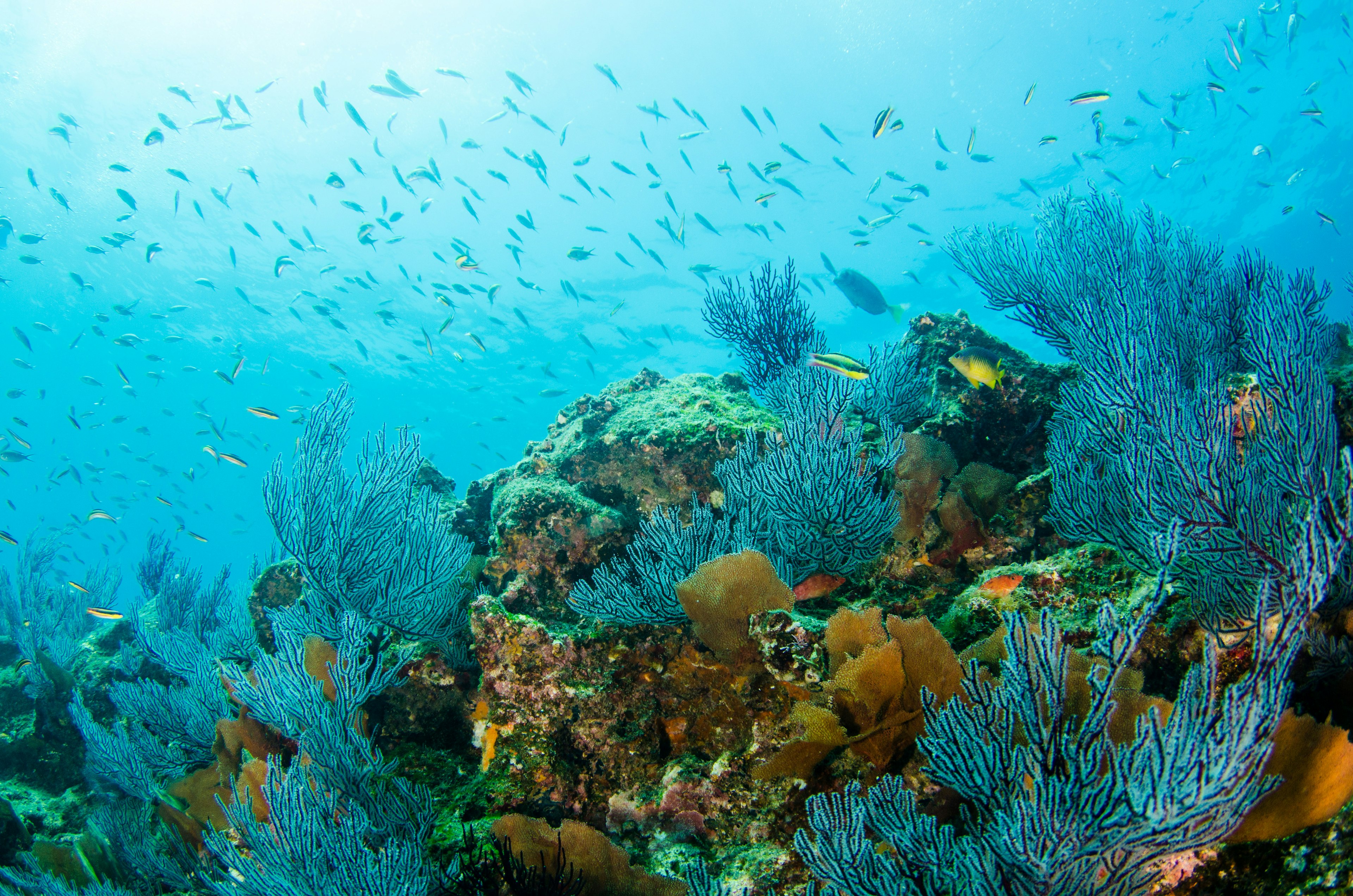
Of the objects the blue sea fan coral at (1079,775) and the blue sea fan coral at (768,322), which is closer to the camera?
the blue sea fan coral at (1079,775)

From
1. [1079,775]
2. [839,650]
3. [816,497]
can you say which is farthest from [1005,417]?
[1079,775]

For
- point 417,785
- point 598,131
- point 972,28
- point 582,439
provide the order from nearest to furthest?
point 417,785 → point 582,439 → point 972,28 → point 598,131

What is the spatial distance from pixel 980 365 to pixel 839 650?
3.03 metres

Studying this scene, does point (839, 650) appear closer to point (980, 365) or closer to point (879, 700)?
point (879, 700)

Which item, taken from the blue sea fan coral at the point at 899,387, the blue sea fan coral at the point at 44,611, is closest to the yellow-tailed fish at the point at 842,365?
the blue sea fan coral at the point at 899,387

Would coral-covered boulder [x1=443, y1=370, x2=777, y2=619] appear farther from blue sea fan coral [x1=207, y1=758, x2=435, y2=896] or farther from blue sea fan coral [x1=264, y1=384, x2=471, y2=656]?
blue sea fan coral [x1=207, y1=758, x2=435, y2=896]

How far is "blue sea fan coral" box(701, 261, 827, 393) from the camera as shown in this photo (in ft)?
22.1

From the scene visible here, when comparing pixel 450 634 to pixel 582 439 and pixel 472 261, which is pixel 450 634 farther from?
pixel 472 261

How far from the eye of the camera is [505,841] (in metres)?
2.55

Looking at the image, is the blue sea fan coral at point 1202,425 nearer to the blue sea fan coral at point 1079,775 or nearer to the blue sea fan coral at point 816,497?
the blue sea fan coral at point 1079,775

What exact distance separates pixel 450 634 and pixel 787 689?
9.42 feet

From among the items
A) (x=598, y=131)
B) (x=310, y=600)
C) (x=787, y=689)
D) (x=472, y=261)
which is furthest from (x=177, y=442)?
(x=787, y=689)

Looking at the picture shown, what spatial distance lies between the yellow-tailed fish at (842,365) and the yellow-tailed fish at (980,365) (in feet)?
2.88

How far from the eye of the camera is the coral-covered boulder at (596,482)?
439 cm
